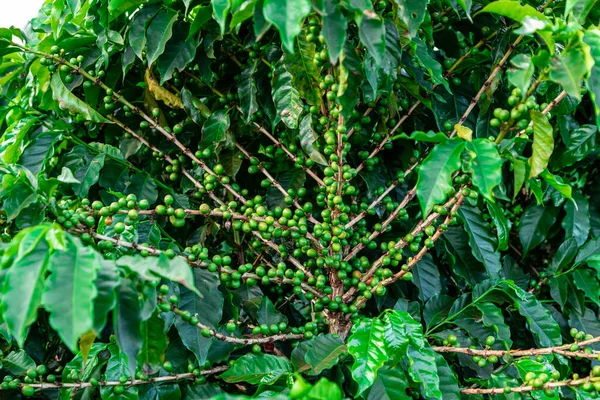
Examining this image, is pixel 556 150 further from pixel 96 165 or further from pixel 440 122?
pixel 96 165

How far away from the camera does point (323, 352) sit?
1.42 m

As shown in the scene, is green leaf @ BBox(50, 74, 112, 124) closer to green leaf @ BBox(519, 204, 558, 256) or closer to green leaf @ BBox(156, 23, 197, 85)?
green leaf @ BBox(156, 23, 197, 85)

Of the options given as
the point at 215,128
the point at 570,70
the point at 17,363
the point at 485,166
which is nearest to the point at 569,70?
the point at 570,70

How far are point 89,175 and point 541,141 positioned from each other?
47.6 inches

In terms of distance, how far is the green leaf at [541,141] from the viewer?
1243 mm

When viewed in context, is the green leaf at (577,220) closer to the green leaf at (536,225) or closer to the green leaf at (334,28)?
the green leaf at (536,225)

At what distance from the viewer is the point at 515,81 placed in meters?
1.06

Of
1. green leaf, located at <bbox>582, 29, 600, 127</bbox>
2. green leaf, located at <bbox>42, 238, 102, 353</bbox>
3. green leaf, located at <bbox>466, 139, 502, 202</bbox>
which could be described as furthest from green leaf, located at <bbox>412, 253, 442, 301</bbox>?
green leaf, located at <bbox>42, 238, 102, 353</bbox>

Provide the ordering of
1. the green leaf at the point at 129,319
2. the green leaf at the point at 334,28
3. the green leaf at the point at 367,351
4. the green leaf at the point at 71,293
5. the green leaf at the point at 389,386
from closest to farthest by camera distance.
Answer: the green leaf at the point at 71,293, the green leaf at the point at 129,319, the green leaf at the point at 334,28, the green leaf at the point at 367,351, the green leaf at the point at 389,386

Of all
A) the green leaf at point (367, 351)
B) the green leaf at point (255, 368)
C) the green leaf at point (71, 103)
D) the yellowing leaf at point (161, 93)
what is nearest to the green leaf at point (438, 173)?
the green leaf at point (367, 351)

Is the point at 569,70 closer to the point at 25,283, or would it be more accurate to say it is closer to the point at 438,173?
the point at 438,173

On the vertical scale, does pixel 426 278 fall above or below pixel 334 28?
below

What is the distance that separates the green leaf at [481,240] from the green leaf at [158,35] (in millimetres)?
973

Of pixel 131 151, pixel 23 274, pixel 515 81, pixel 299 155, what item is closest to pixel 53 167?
pixel 131 151
